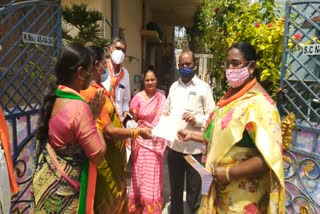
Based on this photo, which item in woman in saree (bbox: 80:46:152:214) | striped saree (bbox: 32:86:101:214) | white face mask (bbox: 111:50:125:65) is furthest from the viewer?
white face mask (bbox: 111:50:125:65)

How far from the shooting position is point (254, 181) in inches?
64.6

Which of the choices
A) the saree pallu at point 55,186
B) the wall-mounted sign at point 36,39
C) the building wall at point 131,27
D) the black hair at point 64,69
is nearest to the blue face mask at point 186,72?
the wall-mounted sign at point 36,39

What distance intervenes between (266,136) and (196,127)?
1375 millimetres

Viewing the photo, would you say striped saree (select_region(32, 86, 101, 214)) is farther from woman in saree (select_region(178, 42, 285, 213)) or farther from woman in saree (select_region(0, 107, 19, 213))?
woman in saree (select_region(178, 42, 285, 213))

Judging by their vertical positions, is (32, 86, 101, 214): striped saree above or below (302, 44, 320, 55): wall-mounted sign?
below

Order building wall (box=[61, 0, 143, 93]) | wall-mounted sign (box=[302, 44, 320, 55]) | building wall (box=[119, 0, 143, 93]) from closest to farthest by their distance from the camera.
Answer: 1. wall-mounted sign (box=[302, 44, 320, 55])
2. building wall (box=[61, 0, 143, 93])
3. building wall (box=[119, 0, 143, 93])

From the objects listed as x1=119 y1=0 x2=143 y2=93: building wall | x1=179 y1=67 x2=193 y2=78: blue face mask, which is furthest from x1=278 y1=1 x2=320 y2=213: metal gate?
→ x1=119 y1=0 x2=143 y2=93: building wall

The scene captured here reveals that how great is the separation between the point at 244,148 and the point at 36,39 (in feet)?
6.25

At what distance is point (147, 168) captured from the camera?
9.89 ft

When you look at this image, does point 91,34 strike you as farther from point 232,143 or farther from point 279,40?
point 232,143

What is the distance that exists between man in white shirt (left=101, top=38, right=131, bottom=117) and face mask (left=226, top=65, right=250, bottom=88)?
6.08 feet

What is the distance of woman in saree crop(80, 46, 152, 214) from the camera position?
209cm

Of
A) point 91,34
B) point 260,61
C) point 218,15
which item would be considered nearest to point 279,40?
point 260,61

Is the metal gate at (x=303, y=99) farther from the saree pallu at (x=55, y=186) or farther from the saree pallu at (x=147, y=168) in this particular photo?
the saree pallu at (x=55, y=186)
